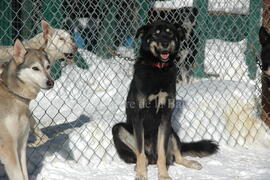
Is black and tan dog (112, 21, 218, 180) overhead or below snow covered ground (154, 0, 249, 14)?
below

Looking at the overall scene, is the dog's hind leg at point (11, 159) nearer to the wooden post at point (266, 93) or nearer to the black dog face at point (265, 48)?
the black dog face at point (265, 48)

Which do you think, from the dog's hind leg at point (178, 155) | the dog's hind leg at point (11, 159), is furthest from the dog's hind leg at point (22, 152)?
the dog's hind leg at point (178, 155)

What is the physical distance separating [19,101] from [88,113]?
2379 mm

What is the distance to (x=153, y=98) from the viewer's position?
11.1 feet

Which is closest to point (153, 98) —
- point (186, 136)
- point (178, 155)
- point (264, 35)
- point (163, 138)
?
point (163, 138)

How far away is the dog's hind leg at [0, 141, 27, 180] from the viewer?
103 inches

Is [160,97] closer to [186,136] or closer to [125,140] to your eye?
[125,140]

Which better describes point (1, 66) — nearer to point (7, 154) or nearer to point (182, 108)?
point (7, 154)

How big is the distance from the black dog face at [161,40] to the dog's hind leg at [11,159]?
1.36 meters

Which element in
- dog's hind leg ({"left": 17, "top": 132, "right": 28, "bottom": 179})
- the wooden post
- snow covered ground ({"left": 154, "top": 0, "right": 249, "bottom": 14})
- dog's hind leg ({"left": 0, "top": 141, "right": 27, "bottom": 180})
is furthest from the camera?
snow covered ground ({"left": 154, "top": 0, "right": 249, "bottom": 14})

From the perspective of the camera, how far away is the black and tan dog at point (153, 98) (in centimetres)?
334

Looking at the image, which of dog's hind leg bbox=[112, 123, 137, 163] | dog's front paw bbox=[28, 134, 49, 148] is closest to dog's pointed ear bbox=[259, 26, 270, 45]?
dog's hind leg bbox=[112, 123, 137, 163]

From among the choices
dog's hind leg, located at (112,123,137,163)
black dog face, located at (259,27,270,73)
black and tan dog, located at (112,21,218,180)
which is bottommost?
dog's hind leg, located at (112,123,137,163)

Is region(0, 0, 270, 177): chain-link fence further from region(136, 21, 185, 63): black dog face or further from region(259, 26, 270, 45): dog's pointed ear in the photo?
region(136, 21, 185, 63): black dog face
